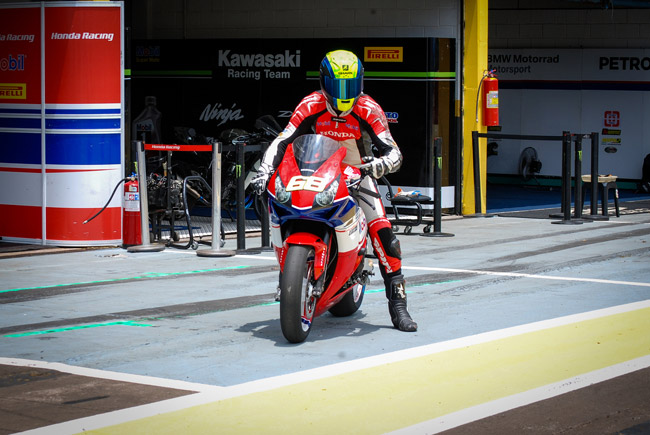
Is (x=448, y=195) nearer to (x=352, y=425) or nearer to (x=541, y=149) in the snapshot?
(x=541, y=149)

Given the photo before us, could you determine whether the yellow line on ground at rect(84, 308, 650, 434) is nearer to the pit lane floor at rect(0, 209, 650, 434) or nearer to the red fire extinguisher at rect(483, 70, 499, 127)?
the pit lane floor at rect(0, 209, 650, 434)

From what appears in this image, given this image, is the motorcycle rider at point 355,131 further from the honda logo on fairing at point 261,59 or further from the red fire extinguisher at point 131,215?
the honda logo on fairing at point 261,59

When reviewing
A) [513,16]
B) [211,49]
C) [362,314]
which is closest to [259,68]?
[211,49]

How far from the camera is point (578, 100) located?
2536cm

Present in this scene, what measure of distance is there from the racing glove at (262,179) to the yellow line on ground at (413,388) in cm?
167

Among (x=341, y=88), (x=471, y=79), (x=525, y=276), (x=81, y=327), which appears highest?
(x=471, y=79)

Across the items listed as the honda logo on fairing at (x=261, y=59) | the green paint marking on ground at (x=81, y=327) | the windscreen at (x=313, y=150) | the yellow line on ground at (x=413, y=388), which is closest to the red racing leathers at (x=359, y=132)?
the windscreen at (x=313, y=150)

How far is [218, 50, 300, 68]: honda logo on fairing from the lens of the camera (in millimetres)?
19500

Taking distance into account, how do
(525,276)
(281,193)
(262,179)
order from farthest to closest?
1. (525,276)
2. (262,179)
3. (281,193)

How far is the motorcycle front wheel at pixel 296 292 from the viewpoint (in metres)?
7.66

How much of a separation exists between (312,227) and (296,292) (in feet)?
1.85

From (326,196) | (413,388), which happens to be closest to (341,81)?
(326,196)

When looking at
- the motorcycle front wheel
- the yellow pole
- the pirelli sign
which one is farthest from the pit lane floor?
the pirelli sign

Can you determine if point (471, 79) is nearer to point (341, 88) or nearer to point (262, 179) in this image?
point (341, 88)
